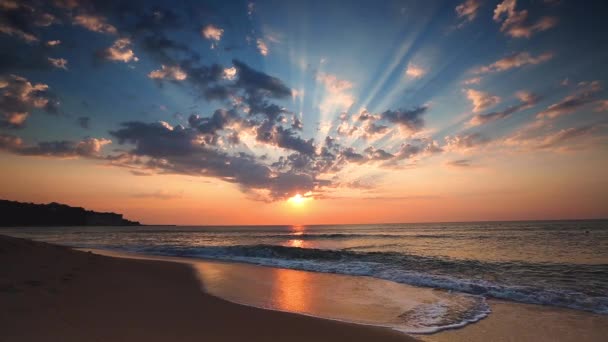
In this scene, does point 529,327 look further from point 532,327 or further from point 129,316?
point 129,316

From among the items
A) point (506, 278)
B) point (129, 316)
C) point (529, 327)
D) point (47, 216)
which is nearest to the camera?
point (129, 316)

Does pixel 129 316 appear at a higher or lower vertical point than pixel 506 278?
higher

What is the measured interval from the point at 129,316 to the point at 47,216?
17546 centimetres

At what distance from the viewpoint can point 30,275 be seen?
292 inches

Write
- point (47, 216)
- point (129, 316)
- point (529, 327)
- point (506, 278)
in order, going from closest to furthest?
point (129, 316) < point (529, 327) < point (506, 278) < point (47, 216)

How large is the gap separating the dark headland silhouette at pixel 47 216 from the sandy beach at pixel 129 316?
16041 centimetres

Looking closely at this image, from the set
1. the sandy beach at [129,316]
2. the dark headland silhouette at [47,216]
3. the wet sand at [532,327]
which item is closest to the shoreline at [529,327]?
the wet sand at [532,327]

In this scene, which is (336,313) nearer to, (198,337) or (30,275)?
(198,337)

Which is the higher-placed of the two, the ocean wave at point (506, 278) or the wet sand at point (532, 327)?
the wet sand at point (532, 327)

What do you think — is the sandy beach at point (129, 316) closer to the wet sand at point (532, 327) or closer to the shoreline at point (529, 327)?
the shoreline at point (529, 327)

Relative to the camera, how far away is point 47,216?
13325cm

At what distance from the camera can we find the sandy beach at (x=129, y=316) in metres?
4.24

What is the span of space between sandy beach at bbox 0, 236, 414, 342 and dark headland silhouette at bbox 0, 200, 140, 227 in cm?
16041

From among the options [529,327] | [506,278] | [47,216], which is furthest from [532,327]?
[47,216]
